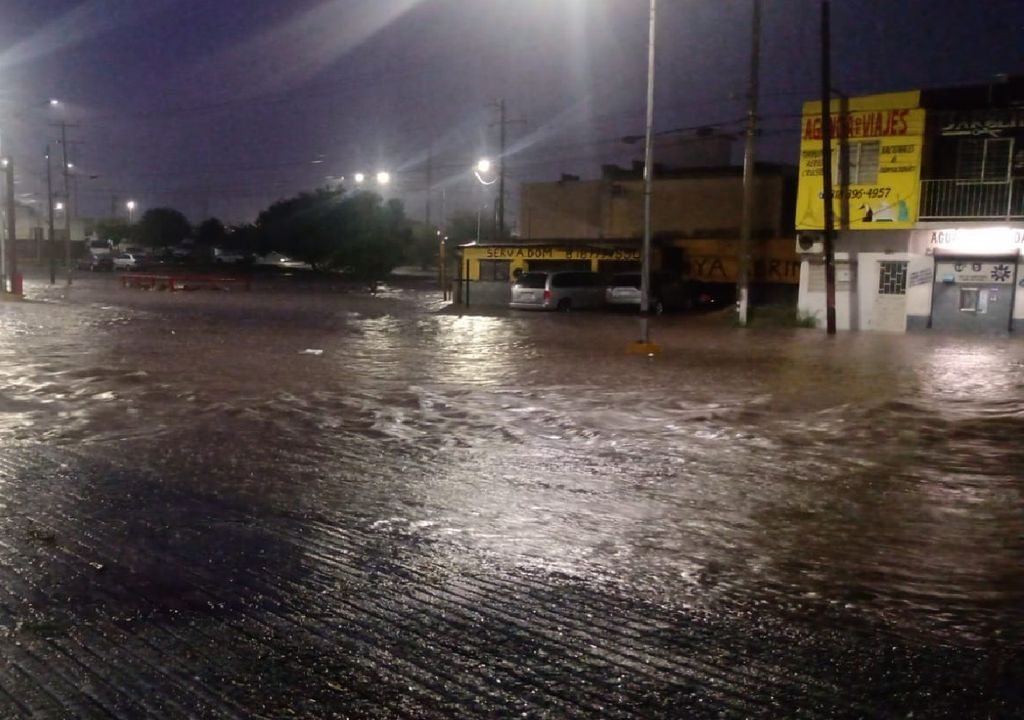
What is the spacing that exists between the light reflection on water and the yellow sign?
8833mm

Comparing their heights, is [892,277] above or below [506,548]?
above

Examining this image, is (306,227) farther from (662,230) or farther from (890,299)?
(890,299)

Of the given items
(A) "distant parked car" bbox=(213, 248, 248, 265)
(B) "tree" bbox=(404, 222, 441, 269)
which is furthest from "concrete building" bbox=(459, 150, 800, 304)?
(B) "tree" bbox=(404, 222, 441, 269)

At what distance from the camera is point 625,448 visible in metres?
11.4

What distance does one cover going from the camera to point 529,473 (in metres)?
10.0

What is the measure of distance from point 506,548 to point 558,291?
3297 cm

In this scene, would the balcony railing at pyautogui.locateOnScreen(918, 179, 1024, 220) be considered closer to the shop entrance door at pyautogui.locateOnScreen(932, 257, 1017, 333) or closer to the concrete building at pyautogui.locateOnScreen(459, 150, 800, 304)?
the shop entrance door at pyautogui.locateOnScreen(932, 257, 1017, 333)

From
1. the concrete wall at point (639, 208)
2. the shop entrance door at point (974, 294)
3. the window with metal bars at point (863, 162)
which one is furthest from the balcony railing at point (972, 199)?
the concrete wall at point (639, 208)

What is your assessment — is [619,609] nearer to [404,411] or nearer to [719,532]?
[719,532]

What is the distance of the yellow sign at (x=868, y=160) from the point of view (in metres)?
30.8

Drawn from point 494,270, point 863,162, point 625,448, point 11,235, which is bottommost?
point 625,448

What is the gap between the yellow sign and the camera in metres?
30.8

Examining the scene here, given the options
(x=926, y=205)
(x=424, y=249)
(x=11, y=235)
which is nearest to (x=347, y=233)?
(x=11, y=235)

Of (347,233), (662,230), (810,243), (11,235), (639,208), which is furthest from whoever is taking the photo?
(347,233)
